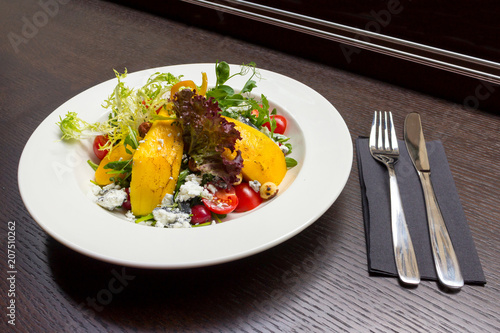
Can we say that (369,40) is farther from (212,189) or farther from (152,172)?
(152,172)

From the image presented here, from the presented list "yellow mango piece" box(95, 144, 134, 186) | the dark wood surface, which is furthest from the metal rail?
"yellow mango piece" box(95, 144, 134, 186)

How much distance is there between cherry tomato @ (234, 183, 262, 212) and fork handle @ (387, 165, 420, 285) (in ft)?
1.64

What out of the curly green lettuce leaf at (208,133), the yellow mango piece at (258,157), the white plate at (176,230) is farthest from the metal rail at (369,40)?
the curly green lettuce leaf at (208,133)

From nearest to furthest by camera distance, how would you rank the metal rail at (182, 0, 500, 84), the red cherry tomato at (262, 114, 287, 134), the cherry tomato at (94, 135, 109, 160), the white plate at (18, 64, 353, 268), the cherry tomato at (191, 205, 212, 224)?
the white plate at (18, 64, 353, 268) < the cherry tomato at (191, 205, 212, 224) < the cherry tomato at (94, 135, 109, 160) < the red cherry tomato at (262, 114, 287, 134) < the metal rail at (182, 0, 500, 84)

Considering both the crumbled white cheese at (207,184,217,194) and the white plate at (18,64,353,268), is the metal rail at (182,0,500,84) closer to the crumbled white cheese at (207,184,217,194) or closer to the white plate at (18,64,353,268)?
the white plate at (18,64,353,268)

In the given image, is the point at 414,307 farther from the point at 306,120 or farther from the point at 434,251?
the point at 306,120

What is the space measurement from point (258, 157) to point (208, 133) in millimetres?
215

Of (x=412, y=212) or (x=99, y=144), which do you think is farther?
(x=99, y=144)

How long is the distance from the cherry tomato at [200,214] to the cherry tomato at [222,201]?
0.02 meters

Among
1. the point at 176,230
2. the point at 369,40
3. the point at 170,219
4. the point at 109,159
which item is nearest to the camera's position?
the point at 176,230

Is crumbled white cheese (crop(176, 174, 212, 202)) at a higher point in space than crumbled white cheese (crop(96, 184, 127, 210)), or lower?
higher

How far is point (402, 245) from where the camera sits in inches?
46.6

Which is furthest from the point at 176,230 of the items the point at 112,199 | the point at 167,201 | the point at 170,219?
the point at 112,199

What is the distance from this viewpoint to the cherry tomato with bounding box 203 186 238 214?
4.18 ft
